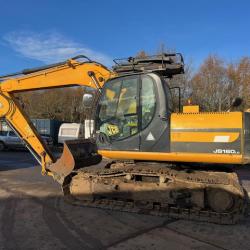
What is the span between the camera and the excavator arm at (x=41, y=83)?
8703mm

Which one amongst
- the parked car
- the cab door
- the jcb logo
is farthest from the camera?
the parked car

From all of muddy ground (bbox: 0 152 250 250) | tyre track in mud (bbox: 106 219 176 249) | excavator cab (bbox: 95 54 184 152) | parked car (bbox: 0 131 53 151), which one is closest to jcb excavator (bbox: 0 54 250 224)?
excavator cab (bbox: 95 54 184 152)

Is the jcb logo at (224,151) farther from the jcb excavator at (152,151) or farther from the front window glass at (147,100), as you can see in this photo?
the front window glass at (147,100)

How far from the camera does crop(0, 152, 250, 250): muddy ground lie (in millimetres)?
5758

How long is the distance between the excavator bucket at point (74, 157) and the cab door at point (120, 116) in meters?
0.58

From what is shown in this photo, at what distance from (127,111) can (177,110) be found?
45.4 inches

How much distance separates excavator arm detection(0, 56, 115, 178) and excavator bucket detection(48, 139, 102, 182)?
630 millimetres

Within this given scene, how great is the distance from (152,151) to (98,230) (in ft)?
6.29

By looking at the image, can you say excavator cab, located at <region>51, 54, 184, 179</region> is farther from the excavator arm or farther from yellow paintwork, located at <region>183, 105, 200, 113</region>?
the excavator arm

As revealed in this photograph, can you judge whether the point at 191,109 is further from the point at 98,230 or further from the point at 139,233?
the point at 98,230

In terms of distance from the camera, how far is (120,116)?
7812 millimetres

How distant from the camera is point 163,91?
7445 mm

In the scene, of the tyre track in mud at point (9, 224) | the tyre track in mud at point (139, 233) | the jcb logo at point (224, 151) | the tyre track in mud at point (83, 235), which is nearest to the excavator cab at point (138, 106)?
the jcb logo at point (224, 151)

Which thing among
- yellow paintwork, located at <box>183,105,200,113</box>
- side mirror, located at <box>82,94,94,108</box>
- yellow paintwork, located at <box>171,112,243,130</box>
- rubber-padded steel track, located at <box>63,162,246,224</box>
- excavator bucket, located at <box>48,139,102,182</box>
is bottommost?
rubber-padded steel track, located at <box>63,162,246,224</box>
